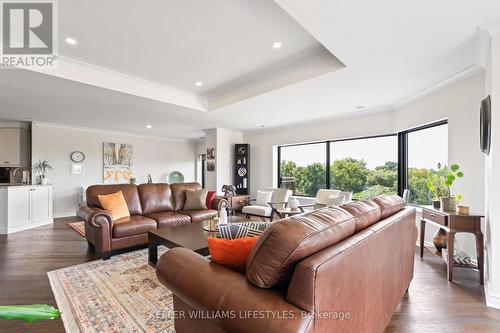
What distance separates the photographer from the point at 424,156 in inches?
156

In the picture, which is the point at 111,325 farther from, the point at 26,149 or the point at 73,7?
the point at 26,149

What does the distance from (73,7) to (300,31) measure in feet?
6.96

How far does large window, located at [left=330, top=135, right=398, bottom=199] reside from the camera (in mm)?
4668

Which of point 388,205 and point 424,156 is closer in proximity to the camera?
point 388,205

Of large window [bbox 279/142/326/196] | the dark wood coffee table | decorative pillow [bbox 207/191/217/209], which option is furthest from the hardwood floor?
large window [bbox 279/142/326/196]

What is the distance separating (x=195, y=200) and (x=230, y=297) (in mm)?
3607

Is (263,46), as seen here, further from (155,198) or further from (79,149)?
(79,149)

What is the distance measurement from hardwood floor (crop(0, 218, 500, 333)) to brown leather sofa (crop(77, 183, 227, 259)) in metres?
0.39

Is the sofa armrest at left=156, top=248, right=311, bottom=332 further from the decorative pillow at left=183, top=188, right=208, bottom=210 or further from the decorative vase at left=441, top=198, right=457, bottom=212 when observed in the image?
the decorative pillow at left=183, top=188, right=208, bottom=210

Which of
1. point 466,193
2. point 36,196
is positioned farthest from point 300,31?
point 36,196

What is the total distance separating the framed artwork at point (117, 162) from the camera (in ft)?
22.8

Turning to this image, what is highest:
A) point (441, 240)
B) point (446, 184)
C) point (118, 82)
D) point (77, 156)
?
point (118, 82)

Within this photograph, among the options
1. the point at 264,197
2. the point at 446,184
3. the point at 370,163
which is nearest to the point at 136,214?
the point at 264,197

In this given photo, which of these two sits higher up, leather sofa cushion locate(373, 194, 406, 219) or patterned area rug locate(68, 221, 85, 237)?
leather sofa cushion locate(373, 194, 406, 219)
